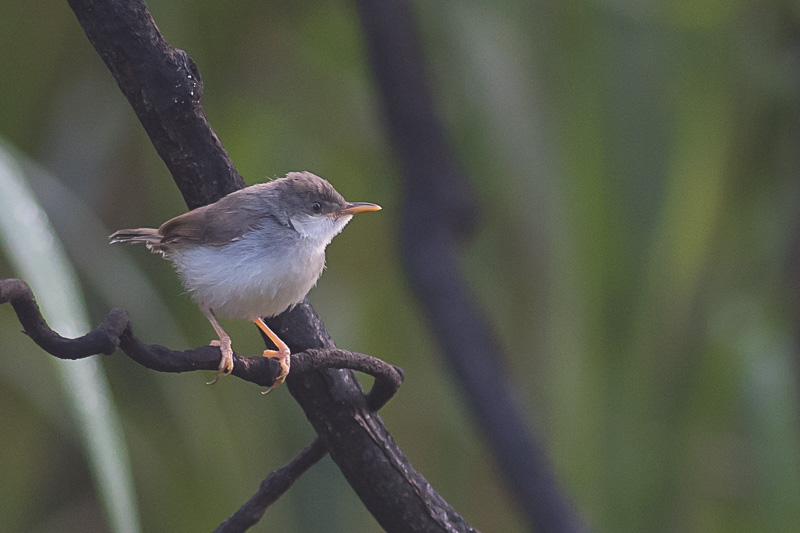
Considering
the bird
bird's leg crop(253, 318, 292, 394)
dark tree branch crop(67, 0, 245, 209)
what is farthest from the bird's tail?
dark tree branch crop(67, 0, 245, 209)

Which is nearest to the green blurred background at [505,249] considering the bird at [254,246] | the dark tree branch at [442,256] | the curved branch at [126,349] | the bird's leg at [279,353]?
the dark tree branch at [442,256]

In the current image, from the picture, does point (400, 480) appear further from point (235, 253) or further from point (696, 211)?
point (696, 211)

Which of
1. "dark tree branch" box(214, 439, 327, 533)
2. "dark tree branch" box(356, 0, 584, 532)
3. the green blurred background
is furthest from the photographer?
the green blurred background

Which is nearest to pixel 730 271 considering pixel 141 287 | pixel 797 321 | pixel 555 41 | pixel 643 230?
pixel 797 321

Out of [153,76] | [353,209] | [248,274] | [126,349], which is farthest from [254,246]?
[126,349]

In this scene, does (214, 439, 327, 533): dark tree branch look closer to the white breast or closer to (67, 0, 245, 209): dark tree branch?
the white breast

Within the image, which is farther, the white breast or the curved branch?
the white breast

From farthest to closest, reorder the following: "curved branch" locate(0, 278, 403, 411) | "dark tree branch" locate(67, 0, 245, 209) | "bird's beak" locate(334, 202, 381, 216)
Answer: "bird's beak" locate(334, 202, 381, 216) < "dark tree branch" locate(67, 0, 245, 209) < "curved branch" locate(0, 278, 403, 411)

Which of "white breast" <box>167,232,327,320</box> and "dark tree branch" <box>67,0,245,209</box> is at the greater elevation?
"dark tree branch" <box>67,0,245,209</box>
